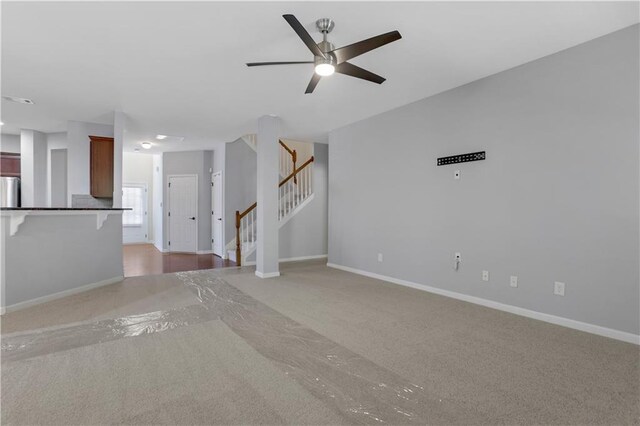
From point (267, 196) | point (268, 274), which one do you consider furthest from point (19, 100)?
point (268, 274)

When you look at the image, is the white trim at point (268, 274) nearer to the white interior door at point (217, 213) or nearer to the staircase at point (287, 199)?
the staircase at point (287, 199)

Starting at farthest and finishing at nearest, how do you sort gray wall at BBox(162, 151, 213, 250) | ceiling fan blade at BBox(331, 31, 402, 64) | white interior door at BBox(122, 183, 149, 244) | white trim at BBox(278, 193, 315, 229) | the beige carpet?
white interior door at BBox(122, 183, 149, 244)
gray wall at BBox(162, 151, 213, 250)
white trim at BBox(278, 193, 315, 229)
ceiling fan blade at BBox(331, 31, 402, 64)
the beige carpet

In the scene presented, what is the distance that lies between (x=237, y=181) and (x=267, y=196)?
8.86ft

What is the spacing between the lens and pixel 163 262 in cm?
676

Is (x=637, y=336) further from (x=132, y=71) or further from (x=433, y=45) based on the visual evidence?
(x=132, y=71)

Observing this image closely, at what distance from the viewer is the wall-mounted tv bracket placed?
381cm

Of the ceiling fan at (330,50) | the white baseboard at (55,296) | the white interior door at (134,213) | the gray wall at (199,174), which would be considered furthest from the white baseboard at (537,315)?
the white interior door at (134,213)

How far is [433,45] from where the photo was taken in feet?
9.90

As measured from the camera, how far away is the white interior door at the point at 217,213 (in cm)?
767

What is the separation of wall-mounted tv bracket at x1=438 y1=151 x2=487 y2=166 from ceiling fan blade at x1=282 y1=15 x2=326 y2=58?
2.34 meters

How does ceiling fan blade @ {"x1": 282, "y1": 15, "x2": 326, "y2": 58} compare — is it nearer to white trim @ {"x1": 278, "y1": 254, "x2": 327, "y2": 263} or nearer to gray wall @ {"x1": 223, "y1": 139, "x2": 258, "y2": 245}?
white trim @ {"x1": 278, "y1": 254, "x2": 327, "y2": 263}

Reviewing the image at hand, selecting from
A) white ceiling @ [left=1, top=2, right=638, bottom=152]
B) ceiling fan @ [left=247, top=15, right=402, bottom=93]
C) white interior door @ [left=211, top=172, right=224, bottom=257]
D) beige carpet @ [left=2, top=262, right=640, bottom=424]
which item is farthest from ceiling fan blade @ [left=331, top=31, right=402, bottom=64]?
white interior door @ [left=211, top=172, right=224, bottom=257]

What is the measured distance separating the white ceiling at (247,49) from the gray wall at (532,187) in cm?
31

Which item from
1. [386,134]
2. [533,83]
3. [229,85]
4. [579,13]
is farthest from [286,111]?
[579,13]
